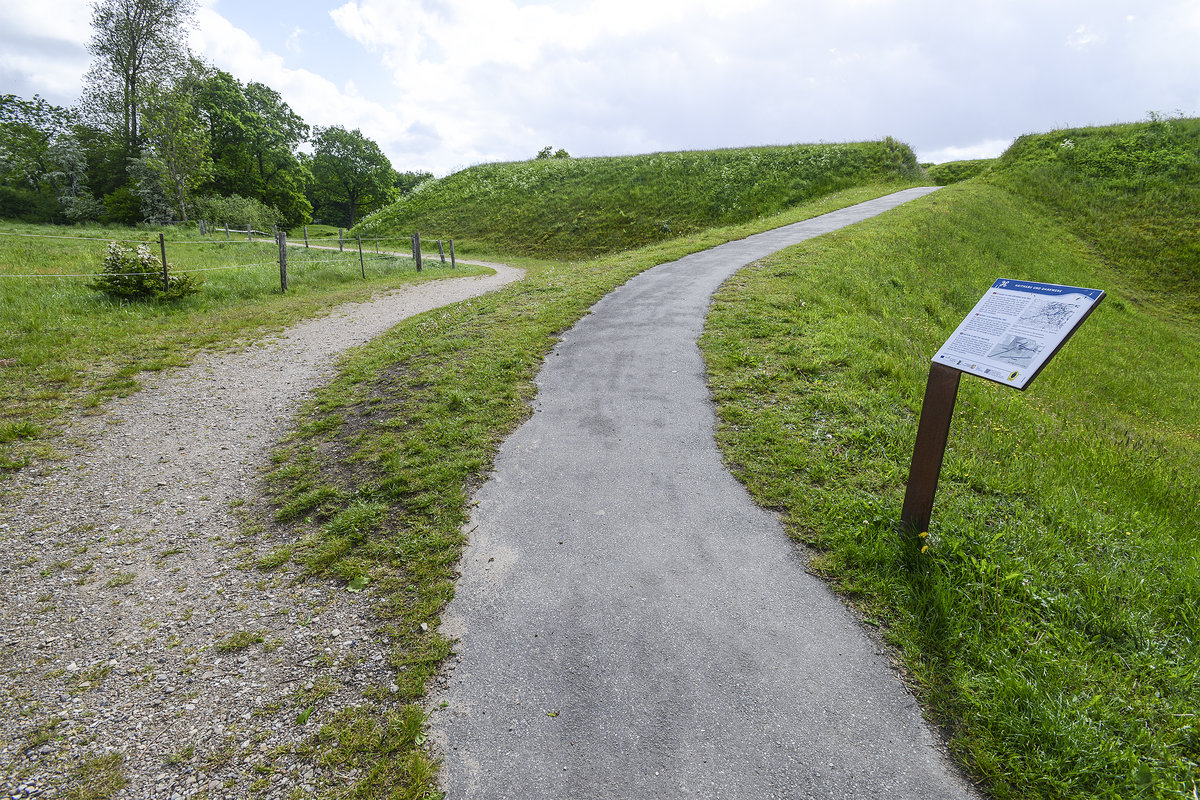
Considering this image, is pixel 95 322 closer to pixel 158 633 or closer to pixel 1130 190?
pixel 158 633

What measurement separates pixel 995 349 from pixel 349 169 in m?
68.6

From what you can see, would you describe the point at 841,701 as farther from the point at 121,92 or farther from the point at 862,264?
the point at 121,92

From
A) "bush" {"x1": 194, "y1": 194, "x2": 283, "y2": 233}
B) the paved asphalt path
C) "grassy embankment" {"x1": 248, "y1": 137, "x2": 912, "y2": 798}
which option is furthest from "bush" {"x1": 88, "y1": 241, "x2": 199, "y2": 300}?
"bush" {"x1": 194, "y1": 194, "x2": 283, "y2": 233}

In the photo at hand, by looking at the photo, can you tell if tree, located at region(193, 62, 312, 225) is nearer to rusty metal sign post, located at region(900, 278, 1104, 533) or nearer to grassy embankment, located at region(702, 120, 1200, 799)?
grassy embankment, located at region(702, 120, 1200, 799)

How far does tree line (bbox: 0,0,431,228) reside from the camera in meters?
36.0

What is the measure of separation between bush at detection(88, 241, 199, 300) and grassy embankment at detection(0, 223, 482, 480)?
0.35m

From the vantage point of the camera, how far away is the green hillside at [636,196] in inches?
1154

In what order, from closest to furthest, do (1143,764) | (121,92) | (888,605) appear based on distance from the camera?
(1143,764), (888,605), (121,92)

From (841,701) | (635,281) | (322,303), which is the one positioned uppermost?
(635,281)

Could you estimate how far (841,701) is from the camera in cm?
327

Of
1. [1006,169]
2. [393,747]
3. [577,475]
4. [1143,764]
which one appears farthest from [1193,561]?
[1006,169]

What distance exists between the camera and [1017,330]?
147 inches

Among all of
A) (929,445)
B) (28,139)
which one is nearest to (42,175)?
(28,139)

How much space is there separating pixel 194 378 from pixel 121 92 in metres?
48.5
